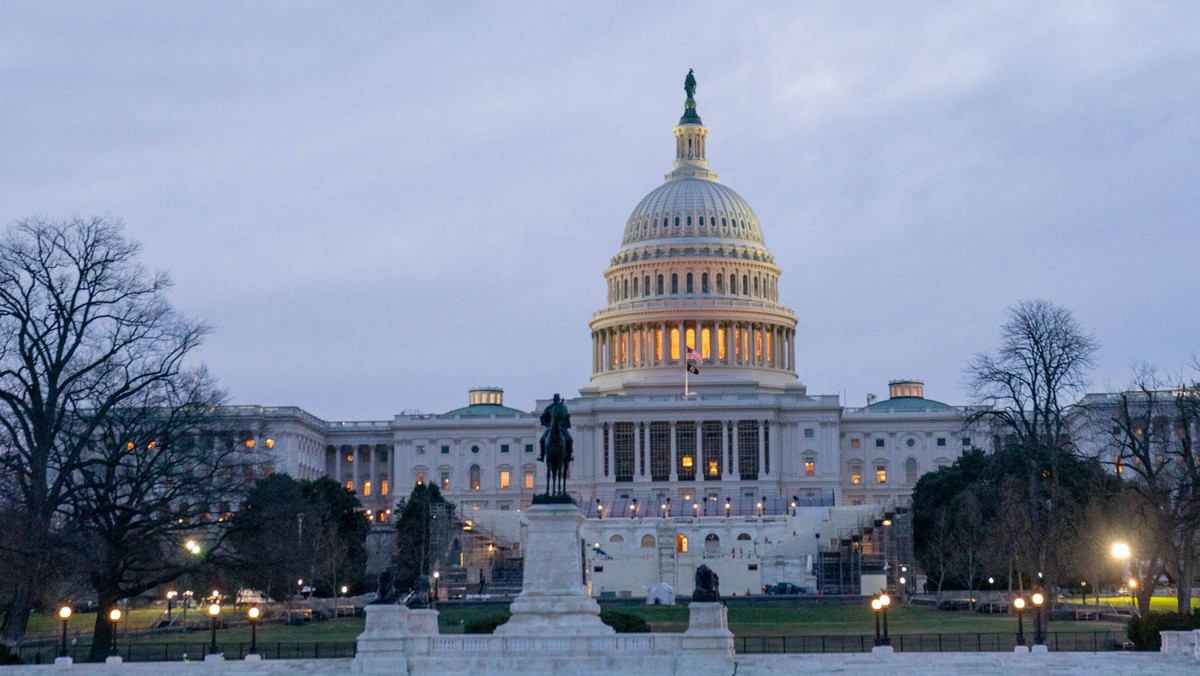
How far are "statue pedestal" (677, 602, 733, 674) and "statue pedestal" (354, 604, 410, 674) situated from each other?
7.94m

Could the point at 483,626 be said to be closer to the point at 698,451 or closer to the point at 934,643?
the point at 934,643

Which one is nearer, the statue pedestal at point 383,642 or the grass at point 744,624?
the statue pedestal at point 383,642

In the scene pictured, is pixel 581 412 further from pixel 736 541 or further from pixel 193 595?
pixel 193 595

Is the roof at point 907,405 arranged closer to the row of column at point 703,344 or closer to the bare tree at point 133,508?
the row of column at point 703,344

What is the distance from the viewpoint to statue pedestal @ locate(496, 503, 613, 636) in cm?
5444

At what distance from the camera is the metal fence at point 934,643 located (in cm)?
6044

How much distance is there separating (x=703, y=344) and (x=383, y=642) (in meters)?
131

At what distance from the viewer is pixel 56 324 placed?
61.9 m

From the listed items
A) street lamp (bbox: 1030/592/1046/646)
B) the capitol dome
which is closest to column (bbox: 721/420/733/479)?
the capitol dome

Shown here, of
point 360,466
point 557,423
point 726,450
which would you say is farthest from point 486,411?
point 557,423

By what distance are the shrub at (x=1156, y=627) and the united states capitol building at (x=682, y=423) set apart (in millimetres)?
87340

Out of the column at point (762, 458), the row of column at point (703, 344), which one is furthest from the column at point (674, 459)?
the row of column at point (703, 344)

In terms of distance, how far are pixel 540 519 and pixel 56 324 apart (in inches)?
730

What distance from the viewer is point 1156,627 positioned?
57750 millimetres
